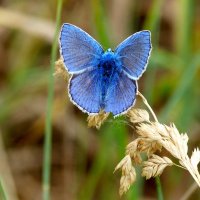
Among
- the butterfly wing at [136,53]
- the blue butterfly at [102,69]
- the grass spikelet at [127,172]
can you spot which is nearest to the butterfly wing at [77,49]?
the blue butterfly at [102,69]

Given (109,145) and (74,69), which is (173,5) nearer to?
(109,145)

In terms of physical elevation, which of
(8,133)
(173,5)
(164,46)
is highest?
(173,5)

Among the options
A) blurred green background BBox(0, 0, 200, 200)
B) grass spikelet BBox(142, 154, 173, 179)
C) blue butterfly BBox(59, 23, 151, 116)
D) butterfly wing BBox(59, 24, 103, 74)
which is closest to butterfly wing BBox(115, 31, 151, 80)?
blue butterfly BBox(59, 23, 151, 116)

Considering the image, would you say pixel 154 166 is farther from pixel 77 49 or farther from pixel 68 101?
pixel 68 101

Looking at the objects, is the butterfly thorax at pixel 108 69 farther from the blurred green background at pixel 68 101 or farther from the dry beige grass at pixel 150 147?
the blurred green background at pixel 68 101

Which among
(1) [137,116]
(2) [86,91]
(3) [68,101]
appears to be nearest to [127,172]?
(1) [137,116]

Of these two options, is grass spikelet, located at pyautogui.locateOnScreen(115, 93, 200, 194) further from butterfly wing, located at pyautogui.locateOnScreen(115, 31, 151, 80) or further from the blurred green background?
the blurred green background

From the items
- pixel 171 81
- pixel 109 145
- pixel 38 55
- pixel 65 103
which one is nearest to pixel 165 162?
pixel 109 145
